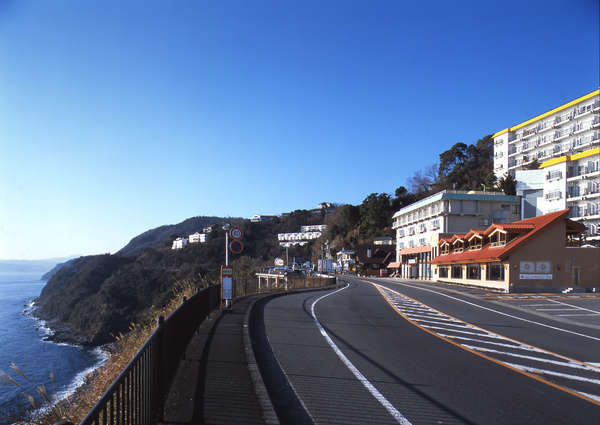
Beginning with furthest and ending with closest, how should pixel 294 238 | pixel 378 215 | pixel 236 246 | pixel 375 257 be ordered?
pixel 294 238 → pixel 378 215 → pixel 375 257 → pixel 236 246

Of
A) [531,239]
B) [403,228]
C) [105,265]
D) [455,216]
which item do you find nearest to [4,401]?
[531,239]

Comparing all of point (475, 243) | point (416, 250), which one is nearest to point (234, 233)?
point (475, 243)

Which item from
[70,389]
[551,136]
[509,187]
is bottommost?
[70,389]

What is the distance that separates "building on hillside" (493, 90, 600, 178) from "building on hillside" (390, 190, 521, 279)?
545 inches

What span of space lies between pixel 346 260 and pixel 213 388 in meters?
95.5

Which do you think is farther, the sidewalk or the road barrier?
the sidewalk

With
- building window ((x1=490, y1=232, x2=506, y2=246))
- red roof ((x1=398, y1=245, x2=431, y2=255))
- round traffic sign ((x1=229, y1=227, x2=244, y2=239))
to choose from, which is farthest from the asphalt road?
red roof ((x1=398, y1=245, x2=431, y2=255))

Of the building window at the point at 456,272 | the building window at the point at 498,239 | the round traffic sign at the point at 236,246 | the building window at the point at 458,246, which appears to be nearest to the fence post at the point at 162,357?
the round traffic sign at the point at 236,246

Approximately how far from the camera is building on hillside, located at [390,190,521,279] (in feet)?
188

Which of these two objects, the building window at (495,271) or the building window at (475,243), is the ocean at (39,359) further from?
the building window at (475,243)

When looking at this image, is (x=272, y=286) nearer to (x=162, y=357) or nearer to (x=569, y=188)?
(x=162, y=357)

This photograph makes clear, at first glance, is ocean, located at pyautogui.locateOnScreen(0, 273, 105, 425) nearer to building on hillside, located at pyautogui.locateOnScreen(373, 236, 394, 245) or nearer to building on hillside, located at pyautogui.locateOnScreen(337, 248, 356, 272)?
building on hillside, located at pyautogui.locateOnScreen(337, 248, 356, 272)

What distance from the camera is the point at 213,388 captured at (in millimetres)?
6613

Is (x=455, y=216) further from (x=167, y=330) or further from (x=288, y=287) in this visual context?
(x=167, y=330)
